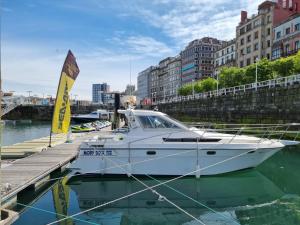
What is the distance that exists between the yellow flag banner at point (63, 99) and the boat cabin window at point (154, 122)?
493 centimetres

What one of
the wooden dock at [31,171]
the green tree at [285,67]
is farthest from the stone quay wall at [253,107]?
the wooden dock at [31,171]

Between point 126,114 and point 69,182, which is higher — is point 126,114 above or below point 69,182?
above

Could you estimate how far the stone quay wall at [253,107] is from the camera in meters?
27.9

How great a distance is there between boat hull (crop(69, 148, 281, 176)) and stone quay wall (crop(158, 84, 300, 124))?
1385 centimetres

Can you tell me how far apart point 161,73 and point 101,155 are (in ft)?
475

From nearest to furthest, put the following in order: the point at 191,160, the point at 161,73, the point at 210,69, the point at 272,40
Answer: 1. the point at 191,160
2. the point at 272,40
3. the point at 210,69
4. the point at 161,73

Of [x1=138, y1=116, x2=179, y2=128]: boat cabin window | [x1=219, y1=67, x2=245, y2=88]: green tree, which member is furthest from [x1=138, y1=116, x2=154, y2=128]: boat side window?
[x1=219, y1=67, x2=245, y2=88]: green tree

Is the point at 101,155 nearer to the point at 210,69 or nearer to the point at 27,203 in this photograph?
the point at 27,203

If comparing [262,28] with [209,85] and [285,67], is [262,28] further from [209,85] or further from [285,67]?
[285,67]

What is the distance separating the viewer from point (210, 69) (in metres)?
121

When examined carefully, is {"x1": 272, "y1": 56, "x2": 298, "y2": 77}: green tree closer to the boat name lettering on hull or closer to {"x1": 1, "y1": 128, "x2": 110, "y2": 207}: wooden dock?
{"x1": 1, "y1": 128, "x2": 110, "y2": 207}: wooden dock

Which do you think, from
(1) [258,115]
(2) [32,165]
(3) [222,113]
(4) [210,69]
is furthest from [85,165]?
(4) [210,69]

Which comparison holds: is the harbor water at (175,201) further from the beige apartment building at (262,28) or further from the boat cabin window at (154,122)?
the beige apartment building at (262,28)

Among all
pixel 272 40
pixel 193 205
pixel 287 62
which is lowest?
pixel 193 205
